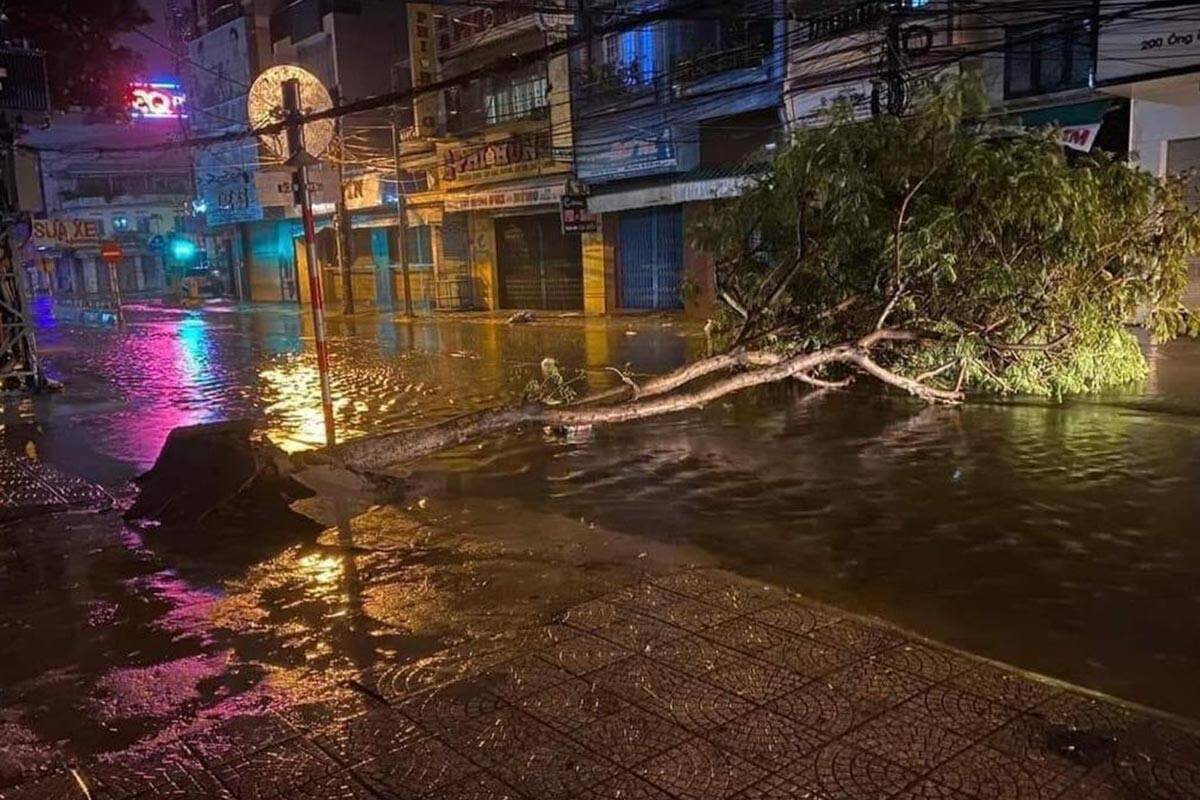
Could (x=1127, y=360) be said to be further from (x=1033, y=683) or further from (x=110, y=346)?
(x=110, y=346)

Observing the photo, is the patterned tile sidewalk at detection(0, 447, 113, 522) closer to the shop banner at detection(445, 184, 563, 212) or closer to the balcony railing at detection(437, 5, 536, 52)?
the shop banner at detection(445, 184, 563, 212)

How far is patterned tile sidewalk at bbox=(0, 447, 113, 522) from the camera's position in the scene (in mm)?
8742

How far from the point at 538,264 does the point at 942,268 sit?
21805 millimetres

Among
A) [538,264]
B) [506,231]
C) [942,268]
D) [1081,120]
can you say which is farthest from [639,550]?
[506,231]

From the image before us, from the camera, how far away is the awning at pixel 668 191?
23.5 meters

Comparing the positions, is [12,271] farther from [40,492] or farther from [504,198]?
[504,198]

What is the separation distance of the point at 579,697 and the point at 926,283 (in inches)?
348

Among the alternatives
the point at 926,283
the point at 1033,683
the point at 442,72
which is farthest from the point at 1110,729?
the point at 442,72

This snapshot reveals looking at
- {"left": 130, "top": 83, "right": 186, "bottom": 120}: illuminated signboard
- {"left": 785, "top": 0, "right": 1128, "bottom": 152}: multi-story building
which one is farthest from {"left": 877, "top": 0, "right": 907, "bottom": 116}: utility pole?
{"left": 130, "top": 83, "right": 186, "bottom": 120}: illuminated signboard

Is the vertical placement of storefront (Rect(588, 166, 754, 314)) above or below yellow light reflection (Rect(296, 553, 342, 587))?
above

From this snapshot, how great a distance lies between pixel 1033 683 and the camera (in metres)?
4.39

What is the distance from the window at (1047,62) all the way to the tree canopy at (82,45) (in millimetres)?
14966

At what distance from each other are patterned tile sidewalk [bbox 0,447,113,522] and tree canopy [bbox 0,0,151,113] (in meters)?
7.71

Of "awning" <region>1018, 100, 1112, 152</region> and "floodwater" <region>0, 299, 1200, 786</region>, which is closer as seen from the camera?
"floodwater" <region>0, 299, 1200, 786</region>
